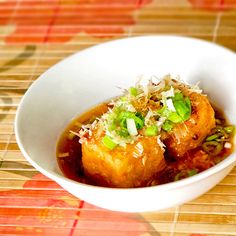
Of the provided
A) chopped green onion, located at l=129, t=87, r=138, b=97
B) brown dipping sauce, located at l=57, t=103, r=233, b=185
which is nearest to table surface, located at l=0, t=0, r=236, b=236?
brown dipping sauce, located at l=57, t=103, r=233, b=185

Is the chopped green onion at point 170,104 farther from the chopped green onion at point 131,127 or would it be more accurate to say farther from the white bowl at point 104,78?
the white bowl at point 104,78

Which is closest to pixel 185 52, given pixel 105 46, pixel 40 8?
pixel 105 46

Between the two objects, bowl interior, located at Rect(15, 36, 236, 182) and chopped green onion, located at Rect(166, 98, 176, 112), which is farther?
bowl interior, located at Rect(15, 36, 236, 182)

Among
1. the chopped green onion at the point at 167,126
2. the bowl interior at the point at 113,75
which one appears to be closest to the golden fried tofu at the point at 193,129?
the chopped green onion at the point at 167,126

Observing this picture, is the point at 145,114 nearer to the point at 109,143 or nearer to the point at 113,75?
the point at 109,143

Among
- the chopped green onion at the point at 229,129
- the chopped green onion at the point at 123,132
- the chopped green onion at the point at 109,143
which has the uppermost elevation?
the chopped green onion at the point at 123,132

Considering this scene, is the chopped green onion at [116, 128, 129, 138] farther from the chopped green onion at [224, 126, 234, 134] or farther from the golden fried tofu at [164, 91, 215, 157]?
the chopped green onion at [224, 126, 234, 134]

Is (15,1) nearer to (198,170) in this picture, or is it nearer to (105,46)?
(105,46)
